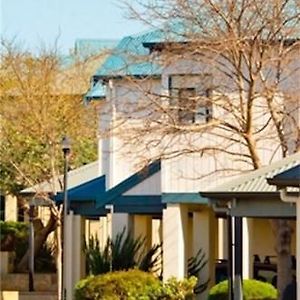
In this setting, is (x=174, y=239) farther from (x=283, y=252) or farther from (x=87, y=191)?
(x=87, y=191)

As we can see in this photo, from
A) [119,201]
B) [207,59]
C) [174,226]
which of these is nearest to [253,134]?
[207,59]

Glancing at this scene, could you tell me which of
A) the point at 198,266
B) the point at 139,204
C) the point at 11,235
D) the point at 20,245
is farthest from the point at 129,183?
the point at 11,235

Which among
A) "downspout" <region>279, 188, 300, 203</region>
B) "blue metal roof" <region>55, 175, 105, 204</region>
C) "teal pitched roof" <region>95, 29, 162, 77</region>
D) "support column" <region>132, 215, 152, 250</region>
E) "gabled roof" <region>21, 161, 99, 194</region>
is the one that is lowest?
"support column" <region>132, 215, 152, 250</region>

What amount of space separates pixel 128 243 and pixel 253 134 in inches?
204

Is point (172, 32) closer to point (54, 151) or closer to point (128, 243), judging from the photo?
point (128, 243)

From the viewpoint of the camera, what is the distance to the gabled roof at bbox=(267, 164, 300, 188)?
532 inches

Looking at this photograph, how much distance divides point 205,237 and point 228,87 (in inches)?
163

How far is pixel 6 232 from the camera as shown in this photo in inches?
1523

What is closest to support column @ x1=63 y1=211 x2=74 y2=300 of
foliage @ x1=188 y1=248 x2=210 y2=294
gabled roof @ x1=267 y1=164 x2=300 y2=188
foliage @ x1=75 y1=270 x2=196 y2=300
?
foliage @ x1=188 y1=248 x2=210 y2=294

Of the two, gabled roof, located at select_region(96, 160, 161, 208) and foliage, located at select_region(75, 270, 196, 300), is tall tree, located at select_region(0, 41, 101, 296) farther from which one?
foliage, located at select_region(75, 270, 196, 300)

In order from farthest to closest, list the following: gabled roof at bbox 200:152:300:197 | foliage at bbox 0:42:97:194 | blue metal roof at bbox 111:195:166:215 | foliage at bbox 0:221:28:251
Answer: foliage at bbox 0:221:28:251 < foliage at bbox 0:42:97:194 < blue metal roof at bbox 111:195:166:215 < gabled roof at bbox 200:152:300:197

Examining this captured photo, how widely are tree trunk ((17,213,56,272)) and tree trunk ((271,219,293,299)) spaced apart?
14.8m

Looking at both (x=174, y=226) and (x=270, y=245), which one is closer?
(x=174, y=226)

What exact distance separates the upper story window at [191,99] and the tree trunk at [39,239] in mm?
13130
